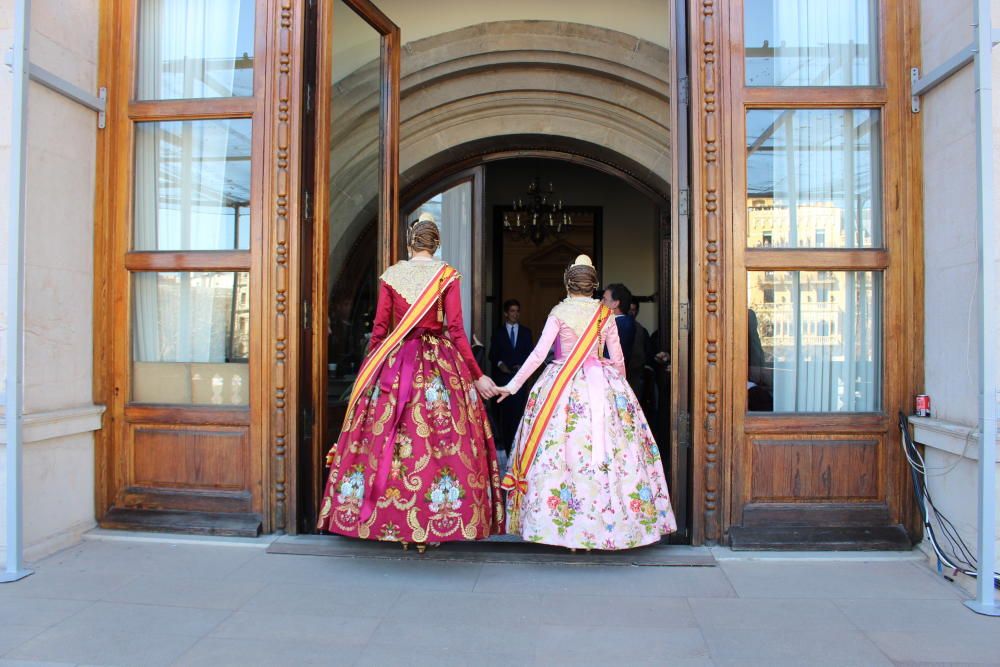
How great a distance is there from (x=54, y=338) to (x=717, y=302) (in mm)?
3261

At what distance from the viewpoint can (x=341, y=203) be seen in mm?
4293

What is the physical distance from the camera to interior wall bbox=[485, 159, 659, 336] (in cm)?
936

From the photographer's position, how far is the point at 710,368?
3.61 metres

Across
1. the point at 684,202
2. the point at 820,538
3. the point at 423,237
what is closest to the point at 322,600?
the point at 423,237

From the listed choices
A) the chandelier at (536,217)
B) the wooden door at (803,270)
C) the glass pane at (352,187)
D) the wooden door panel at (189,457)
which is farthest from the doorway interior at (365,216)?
the chandelier at (536,217)

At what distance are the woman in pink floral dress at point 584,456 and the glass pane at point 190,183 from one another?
5.97 ft

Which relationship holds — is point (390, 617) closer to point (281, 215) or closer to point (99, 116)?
point (281, 215)

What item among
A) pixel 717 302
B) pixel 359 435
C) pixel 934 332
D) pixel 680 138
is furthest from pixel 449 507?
pixel 934 332

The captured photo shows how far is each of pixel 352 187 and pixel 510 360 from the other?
2.76 meters

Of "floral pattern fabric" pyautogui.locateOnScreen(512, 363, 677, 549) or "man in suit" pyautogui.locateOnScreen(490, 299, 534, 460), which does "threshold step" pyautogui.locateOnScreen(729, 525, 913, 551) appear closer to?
"floral pattern fabric" pyautogui.locateOnScreen(512, 363, 677, 549)

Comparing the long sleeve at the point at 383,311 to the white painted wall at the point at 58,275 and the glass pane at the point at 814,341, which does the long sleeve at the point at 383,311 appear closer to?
the white painted wall at the point at 58,275

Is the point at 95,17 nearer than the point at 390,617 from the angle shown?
No

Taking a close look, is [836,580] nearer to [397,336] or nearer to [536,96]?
[397,336]

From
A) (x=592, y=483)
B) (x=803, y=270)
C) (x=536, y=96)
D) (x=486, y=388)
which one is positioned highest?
(x=536, y=96)
